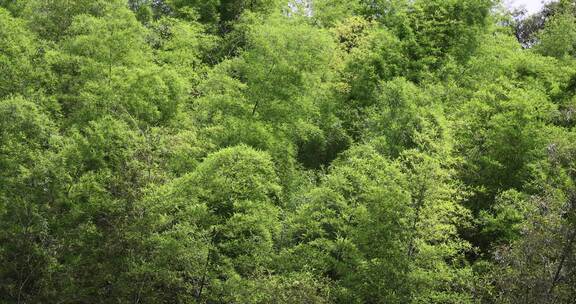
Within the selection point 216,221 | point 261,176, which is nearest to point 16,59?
point 216,221

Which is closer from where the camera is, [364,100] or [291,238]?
[291,238]

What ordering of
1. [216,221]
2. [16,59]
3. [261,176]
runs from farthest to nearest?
[16,59], [261,176], [216,221]

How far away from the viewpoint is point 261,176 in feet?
76.6

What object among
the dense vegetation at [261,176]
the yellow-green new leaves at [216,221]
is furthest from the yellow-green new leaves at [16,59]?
the yellow-green new leaves at [216,221]

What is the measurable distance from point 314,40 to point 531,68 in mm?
14486

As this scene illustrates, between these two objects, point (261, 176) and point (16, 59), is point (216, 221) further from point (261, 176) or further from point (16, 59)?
point (16, 59)

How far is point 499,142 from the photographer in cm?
2970

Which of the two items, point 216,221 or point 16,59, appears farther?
point 16,59

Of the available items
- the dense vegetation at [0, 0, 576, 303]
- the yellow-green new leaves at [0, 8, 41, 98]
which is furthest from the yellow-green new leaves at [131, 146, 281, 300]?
the yellow-green new leaves at [0, 8, 41, 98]

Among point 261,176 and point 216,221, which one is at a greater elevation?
point 261,176

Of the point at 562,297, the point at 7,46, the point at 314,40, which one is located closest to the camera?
the point at 562,297

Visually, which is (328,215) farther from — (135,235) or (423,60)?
(423,60)

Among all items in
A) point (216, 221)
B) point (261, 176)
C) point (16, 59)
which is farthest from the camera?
point (16, 59)

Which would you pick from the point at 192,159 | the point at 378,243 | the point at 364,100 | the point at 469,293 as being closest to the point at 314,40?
the point at 364,100
